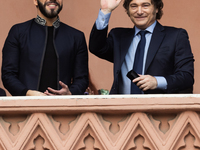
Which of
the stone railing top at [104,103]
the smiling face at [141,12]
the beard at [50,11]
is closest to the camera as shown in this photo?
the stone railing top at [104,103]

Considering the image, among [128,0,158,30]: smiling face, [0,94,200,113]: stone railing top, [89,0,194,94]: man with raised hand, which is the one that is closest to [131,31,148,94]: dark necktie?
[89,0,194,94]: man with raised hand

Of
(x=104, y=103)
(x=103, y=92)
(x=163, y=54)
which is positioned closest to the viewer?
(x=104, y=103)

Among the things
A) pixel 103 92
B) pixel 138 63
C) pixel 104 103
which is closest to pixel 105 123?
pixel 104 103

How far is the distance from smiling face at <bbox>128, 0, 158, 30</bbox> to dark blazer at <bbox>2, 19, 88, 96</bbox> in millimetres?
413

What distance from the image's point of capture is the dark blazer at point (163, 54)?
9.12 ft

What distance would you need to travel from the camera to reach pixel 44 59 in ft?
10.0

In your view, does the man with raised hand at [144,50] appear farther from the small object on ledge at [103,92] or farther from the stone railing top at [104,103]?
the small object on ledge at [103,92]

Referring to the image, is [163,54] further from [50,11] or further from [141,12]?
[50,11]

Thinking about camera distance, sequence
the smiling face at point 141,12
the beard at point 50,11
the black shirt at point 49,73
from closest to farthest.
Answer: the smiling face at point 141,12, the black shirt at point 49,73, the beard at point 50,11

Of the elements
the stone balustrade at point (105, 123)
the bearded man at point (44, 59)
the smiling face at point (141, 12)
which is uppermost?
the smiling face at point (141, 12)

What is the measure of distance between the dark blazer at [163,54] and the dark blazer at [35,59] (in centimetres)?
23

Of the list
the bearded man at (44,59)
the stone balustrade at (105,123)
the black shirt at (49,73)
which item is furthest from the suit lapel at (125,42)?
the stone balustrade at (105,123)

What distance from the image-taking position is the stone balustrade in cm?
206

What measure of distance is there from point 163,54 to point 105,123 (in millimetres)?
856
